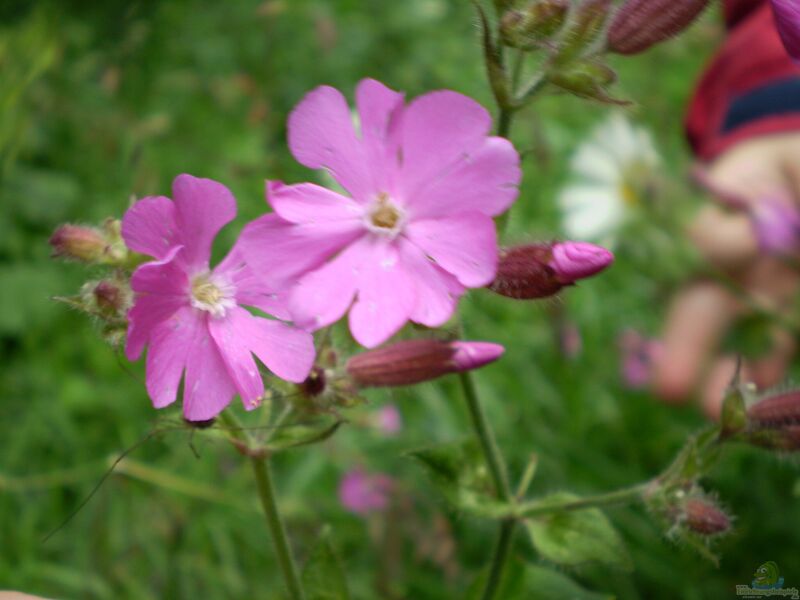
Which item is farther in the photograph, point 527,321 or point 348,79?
point 527,321

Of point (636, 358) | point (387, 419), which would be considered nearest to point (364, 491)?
point (387, 419)

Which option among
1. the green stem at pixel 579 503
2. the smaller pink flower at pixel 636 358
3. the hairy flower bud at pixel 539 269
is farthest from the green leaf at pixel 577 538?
the smaller pink flower at pixel 636 358

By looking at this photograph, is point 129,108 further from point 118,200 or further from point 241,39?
point 241,39

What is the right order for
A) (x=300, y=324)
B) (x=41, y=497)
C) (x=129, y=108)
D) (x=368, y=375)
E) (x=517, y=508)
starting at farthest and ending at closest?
(x=129, y=108) < (x=41, y=497) < (x=517, y=508) < (x=368, y=375) < (x=300, y=324)

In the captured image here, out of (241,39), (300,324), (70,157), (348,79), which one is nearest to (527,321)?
(348,79)

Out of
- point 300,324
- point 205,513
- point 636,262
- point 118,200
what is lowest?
point 205,513

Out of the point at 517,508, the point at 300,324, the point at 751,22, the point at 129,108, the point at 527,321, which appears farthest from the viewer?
the point at 527,321

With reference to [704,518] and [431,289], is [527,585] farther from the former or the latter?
[431,289]
